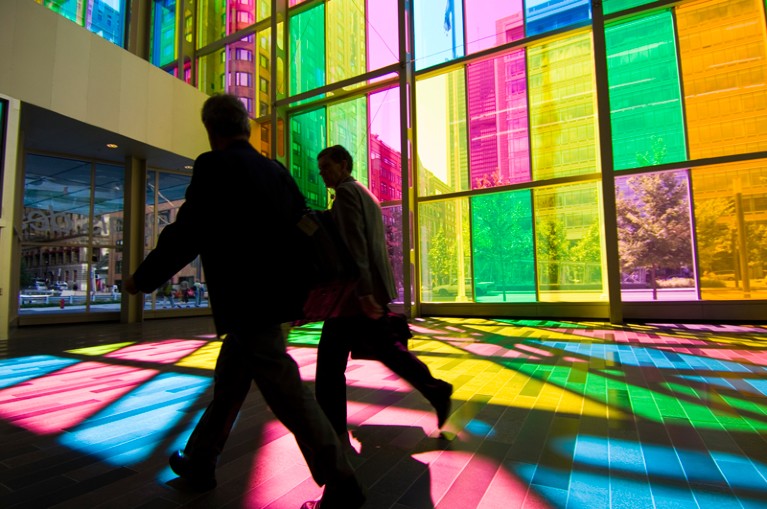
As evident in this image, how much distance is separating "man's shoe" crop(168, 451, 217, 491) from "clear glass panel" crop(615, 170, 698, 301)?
24.6 feet

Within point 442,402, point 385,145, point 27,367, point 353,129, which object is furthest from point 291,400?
point 353,129

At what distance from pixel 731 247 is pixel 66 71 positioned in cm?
1161

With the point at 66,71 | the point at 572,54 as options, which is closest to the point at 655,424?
the point at 572,54

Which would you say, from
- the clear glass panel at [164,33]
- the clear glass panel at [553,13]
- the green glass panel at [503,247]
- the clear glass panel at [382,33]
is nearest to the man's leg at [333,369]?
the green glass panel at [503,247]

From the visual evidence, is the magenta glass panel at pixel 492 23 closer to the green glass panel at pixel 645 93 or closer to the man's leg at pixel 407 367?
the green glass panel at pixel 645 93

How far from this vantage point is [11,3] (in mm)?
6312

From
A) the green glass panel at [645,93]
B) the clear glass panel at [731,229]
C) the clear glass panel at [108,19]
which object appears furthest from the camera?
the clear glass panel at [108,19]

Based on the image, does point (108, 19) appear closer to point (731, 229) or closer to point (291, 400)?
point (291, 400)

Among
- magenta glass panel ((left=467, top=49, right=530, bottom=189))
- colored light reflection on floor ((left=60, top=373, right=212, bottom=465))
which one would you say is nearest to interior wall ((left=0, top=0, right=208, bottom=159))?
colored light reflection on floor ((left=60, top=373, right=212, bottom=465))

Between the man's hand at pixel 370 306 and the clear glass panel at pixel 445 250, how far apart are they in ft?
24.3

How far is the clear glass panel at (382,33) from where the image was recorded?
9.56m

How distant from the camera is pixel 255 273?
4.36ft

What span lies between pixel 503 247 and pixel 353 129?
479 cm

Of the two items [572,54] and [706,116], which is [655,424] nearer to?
[706,116]
